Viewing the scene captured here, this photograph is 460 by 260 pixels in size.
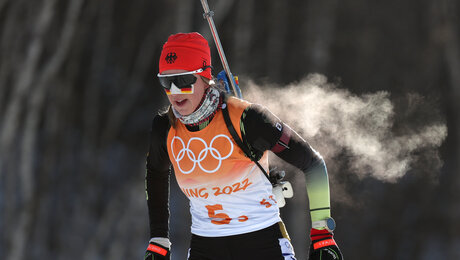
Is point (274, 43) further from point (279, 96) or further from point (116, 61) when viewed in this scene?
point (279, 96)

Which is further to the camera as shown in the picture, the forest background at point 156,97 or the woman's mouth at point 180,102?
the forest background at point 156,97

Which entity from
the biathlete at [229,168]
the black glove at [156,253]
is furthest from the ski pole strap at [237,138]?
the black glove at [156,253]

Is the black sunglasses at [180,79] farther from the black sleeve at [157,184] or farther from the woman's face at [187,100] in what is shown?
the black sleeve at [157,184]

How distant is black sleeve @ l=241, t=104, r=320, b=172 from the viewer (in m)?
3.00

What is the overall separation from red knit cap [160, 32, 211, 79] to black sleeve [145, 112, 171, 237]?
0.95 feet

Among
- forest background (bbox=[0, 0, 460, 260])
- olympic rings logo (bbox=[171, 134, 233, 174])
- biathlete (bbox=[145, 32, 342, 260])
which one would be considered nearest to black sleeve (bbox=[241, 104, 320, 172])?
biathlete (bbox=[145, 32, 342, 260])

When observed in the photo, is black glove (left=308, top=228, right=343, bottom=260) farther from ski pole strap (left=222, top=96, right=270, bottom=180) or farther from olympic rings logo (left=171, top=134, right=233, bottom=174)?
olympic rings logo (left=171, top=134, right=233, bottom=174)

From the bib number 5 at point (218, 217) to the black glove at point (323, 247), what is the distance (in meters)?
0.34

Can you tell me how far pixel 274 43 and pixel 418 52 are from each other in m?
2.21

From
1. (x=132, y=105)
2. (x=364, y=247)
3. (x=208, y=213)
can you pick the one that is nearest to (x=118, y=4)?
(x=132, y=105)

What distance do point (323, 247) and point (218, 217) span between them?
19.8 inches

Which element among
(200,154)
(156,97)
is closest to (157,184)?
(200,154)

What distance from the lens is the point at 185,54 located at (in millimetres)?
3195

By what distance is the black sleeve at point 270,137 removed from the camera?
9.83 ft
